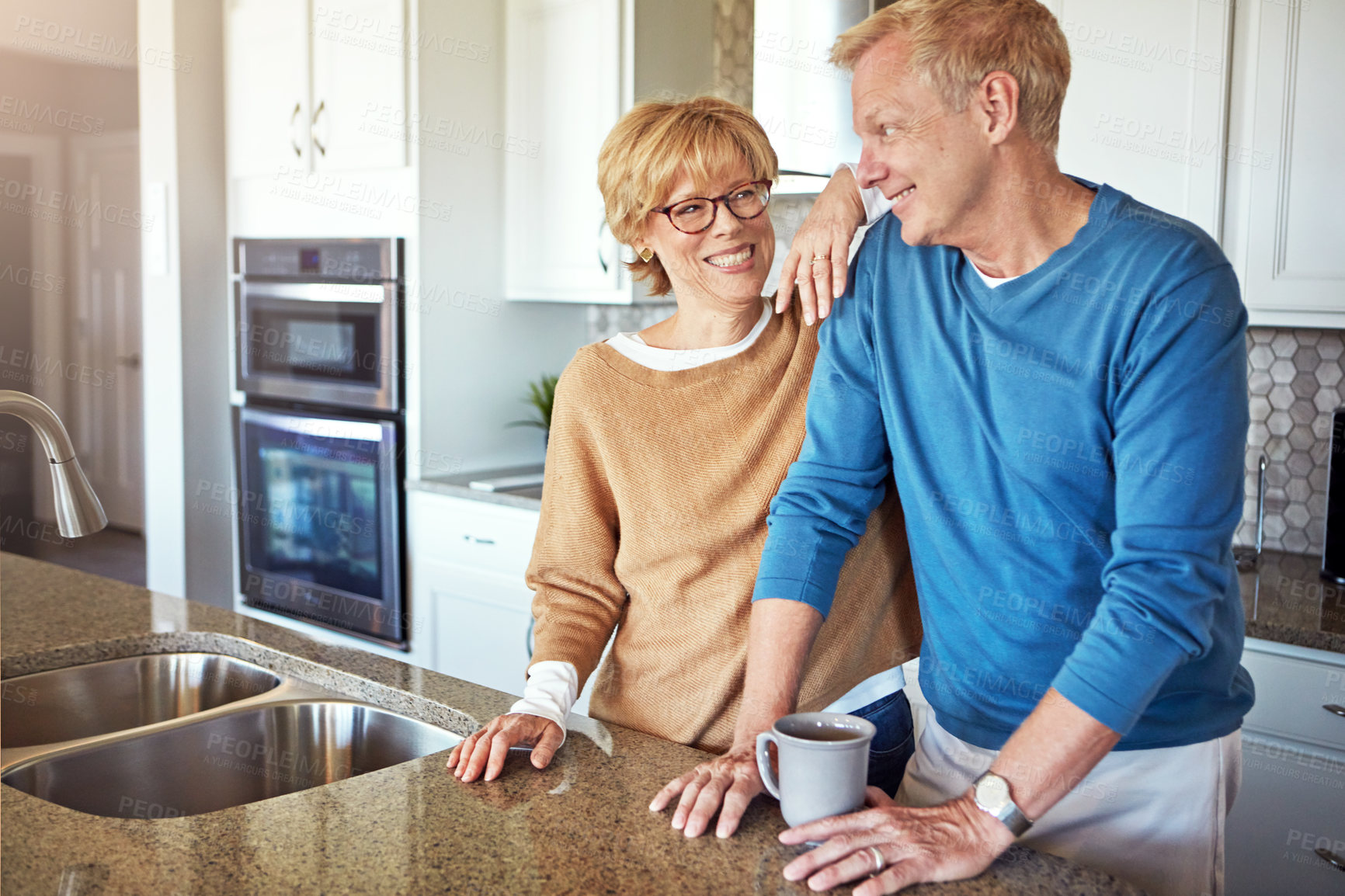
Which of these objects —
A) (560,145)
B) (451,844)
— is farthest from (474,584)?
(451,844)

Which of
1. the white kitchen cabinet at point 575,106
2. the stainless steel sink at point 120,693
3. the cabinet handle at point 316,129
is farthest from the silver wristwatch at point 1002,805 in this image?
the cabinet handle at point 316,129

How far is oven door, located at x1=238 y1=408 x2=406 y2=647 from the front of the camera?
3160 mm

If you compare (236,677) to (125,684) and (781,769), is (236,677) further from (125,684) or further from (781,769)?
(781,769)

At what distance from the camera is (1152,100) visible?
6.98ft

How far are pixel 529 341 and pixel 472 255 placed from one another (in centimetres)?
34

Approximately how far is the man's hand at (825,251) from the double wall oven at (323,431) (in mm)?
2058

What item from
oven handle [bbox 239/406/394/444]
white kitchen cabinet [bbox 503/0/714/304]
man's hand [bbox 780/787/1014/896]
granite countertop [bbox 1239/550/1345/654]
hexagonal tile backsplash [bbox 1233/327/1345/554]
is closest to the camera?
man's hand [bbox 780/787/1014/896]

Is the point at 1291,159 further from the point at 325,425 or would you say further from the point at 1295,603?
the point at 325,425

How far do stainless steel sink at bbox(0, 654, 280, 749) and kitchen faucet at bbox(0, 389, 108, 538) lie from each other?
0.63m

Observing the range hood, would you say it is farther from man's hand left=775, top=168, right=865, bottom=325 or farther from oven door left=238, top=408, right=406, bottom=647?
oven door left=238, top=408, right=406, bottom=647

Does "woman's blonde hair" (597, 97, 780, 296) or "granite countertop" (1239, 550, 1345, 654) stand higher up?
"woman's blonde hair" (597, 97, 780, 296)

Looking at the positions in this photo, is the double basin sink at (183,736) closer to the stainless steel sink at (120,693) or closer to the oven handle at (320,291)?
the stainless steel sink at (120,693)

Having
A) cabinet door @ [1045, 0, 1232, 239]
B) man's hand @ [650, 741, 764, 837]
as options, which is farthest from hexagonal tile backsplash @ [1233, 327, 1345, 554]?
man's hand @ [650, 741, 764, 837]

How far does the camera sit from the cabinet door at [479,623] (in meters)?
2.88
